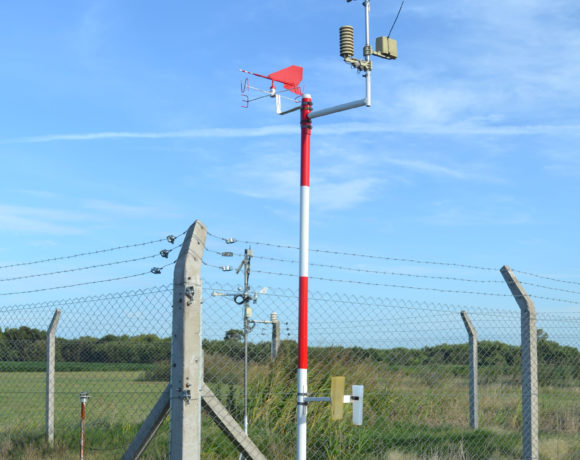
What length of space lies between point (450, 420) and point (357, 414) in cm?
616

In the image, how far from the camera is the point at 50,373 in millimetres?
8398

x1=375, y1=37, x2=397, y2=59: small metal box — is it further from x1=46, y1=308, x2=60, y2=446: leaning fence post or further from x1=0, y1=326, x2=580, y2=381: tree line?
x1=46, y1=308, x2=60, y2=446: leaning fence post

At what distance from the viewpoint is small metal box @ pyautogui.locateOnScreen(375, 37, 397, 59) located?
6000mm

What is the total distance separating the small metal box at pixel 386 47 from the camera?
6.00m

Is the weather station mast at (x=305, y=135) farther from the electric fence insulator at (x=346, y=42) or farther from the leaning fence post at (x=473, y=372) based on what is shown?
the leaning fence post at (x=473, y=372)

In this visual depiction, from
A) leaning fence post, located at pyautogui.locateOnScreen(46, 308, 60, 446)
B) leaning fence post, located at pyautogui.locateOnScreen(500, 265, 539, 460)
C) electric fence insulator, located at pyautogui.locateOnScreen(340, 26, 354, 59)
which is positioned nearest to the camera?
electric fence insulator, located at pyautogui.locateOnScreen(340, 26, 354, 59)

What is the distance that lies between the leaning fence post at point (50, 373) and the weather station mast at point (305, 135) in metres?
3.91

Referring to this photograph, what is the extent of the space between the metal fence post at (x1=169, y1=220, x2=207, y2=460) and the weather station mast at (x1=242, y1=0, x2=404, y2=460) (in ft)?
3.54

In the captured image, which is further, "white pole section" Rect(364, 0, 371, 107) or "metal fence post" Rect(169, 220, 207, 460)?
"white pole section" Rect(364, 0, 371, 107)

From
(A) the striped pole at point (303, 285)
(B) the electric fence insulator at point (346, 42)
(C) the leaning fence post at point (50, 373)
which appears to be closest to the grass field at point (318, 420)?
(C) the leaning fence post at point (50, 373)

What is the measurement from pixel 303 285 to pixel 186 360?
1341 millimetres

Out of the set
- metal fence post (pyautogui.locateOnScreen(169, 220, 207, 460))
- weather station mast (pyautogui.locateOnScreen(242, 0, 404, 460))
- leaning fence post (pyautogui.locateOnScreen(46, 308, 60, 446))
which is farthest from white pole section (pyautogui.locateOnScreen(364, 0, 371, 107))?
leaning fence post (pyautogui.locateOnScreen(46, 308, 60, 446))

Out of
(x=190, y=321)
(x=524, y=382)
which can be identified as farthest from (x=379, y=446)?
(x=190, y=321)

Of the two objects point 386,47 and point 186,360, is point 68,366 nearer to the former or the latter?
point 186,360
